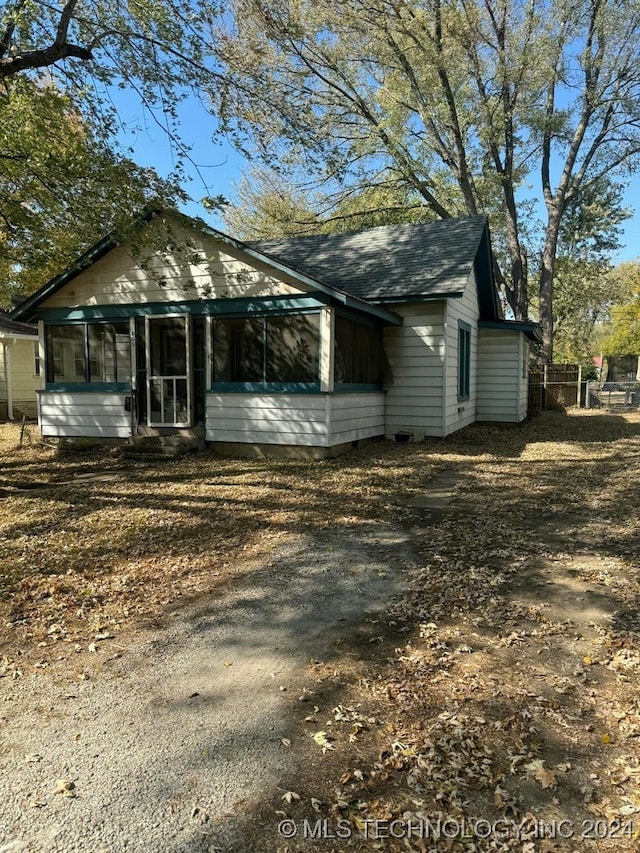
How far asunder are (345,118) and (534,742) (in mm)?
23504

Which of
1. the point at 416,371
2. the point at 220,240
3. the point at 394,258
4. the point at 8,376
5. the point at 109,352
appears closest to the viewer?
the point at 220,240

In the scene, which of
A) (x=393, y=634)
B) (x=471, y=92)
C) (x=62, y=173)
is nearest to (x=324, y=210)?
(x=471, y=92)

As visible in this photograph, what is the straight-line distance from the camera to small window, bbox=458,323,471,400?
1288 centimetres

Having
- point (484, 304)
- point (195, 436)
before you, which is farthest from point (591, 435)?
point (195, 436)

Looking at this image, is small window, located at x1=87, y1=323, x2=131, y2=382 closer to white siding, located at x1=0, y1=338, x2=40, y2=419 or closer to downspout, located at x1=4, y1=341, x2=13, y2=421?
downspout, located at x1=4, y1=341, x2=13, y2=421

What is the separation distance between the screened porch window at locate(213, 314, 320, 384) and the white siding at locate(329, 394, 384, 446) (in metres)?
0.75

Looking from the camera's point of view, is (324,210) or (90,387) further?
(324,210)

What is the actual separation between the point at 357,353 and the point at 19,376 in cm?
1345

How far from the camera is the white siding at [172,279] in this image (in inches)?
384

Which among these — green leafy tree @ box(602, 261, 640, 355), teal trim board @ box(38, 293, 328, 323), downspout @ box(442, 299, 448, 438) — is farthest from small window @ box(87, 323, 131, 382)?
green leafy tree @ box(602, 261, 640, 355)

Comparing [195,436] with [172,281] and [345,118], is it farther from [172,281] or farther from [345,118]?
[345,118]

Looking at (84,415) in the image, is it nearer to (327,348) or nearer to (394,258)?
(327,348)

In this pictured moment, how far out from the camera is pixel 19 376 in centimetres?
1844

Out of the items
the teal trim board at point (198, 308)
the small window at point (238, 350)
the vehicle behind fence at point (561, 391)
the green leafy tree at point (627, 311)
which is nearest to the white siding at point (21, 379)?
the teal trim board at point (198, 308)
